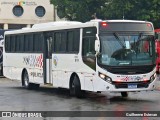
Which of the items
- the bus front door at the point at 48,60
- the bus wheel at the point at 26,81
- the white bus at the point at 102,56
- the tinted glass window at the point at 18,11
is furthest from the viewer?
the tinted glass window at the point at 18,11

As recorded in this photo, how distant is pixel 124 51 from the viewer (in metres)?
17.8

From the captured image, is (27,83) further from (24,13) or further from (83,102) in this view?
(24,13)

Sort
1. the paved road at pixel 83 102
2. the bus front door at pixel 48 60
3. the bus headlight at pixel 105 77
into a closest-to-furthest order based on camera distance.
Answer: the paved road at pixel 83 102, the bus headlight at pixel 105 77, the bus front door at pixel 48 60

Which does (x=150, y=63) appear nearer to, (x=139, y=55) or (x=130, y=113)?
(x=139, y=55)

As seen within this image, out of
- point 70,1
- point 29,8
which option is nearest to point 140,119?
point 70,1

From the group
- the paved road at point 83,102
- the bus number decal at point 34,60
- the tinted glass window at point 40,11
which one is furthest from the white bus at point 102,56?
the tinted glass window at point 40,11

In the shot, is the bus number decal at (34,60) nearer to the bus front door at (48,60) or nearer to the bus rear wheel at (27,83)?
the bus front door at (48,60)

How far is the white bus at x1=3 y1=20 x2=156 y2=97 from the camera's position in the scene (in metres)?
17.5

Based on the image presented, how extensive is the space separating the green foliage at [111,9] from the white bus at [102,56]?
1152 inches

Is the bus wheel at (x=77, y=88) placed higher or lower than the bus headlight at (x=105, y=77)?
lower

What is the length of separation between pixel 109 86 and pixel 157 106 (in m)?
1.91

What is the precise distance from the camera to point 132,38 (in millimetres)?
18000

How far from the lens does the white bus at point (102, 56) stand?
1755 centimetres

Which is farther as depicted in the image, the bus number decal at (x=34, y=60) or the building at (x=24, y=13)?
the building at (x=24, y=13)
